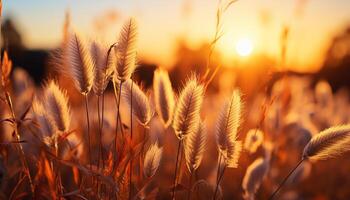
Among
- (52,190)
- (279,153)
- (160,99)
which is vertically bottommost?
(279,153)

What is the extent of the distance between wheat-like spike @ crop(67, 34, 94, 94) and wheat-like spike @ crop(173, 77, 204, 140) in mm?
273

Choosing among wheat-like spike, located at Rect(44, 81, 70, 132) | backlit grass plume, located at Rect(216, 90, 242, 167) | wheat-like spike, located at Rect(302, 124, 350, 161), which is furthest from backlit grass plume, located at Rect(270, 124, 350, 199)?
wheat-like spike, located at Rect(44, 81, 70, 132)

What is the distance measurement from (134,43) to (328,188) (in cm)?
273

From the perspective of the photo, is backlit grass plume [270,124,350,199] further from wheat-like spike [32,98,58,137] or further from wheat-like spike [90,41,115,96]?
wheat-like spike [32,98,58,137]

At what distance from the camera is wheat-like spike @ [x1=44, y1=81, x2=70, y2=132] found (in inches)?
56.2

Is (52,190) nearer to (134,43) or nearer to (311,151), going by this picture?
(134,43)

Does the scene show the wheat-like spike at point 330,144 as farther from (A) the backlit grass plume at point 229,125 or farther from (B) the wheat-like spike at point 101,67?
(B) the wheat-like spike at point 101,67

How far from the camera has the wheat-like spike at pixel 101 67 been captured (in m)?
1.39

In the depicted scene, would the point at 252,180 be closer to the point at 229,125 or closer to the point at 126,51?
the point at 229,125

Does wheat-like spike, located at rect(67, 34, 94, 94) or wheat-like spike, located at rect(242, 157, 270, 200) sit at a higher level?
wheat-like spike, located at rect(67, 34, 94, 94)

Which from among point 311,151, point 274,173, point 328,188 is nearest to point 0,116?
point 311,151

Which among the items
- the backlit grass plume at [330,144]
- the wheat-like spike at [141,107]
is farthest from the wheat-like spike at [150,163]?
the backlit grass plume at [330,144]

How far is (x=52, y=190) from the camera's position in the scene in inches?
55.6

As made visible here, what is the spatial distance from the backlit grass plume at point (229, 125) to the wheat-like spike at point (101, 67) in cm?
36
